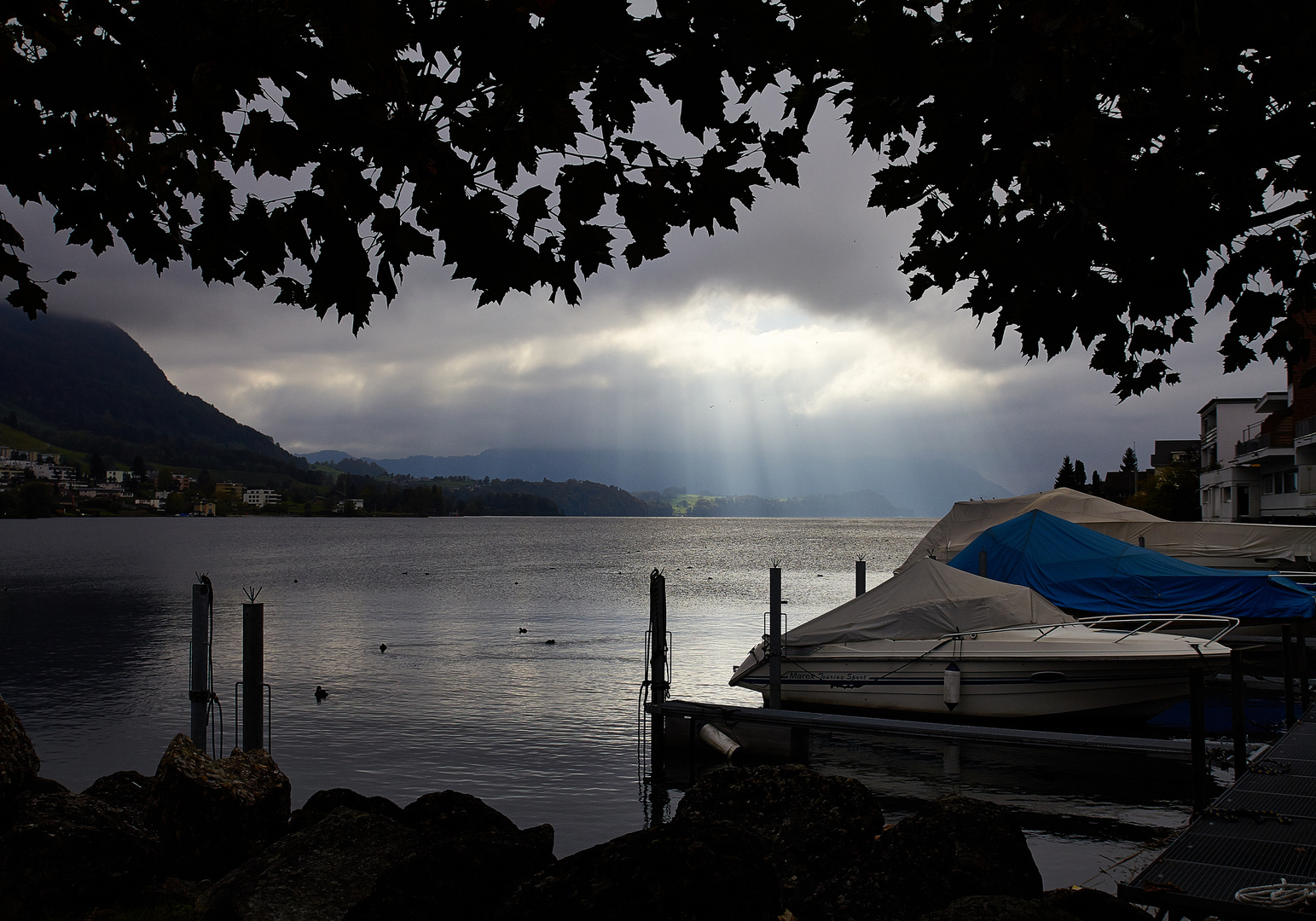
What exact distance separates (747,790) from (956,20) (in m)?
7.92

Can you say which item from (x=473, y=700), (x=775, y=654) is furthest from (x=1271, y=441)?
(x=473, y=700)

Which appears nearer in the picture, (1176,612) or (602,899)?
(602,899)

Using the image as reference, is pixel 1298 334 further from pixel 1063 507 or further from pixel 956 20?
pixel 1063 507

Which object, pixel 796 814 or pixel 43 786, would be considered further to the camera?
pixel 43 786

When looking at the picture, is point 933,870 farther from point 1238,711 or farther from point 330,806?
point 330,806

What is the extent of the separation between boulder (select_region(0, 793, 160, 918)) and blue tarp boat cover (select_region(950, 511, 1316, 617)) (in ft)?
65.9

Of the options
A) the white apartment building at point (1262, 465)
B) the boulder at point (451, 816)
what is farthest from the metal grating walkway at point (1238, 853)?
the white apartment building at point (1262, 465)

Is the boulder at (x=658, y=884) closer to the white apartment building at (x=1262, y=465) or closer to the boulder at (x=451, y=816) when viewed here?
the boulder at (x=451, y=816)

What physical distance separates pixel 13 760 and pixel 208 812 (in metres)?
2.06

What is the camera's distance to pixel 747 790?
9742mm

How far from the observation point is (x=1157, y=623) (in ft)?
67.6

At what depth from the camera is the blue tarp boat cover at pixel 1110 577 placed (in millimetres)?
20984

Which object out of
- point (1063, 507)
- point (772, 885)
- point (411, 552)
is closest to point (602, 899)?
point (772, 885)

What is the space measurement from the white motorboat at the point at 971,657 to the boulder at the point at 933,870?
8.90 metres
